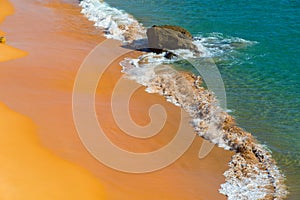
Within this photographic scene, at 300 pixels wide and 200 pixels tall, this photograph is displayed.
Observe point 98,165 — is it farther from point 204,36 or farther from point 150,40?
point 204,36

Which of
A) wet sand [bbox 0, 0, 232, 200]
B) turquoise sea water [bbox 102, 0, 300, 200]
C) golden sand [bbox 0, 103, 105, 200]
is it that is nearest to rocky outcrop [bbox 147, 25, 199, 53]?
wet sand [bbox 0, 0, 232, 200]

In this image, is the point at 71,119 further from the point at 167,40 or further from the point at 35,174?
the point at 167,40

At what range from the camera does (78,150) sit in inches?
506

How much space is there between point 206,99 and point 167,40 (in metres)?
5.89

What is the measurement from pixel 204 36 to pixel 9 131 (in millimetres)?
14279

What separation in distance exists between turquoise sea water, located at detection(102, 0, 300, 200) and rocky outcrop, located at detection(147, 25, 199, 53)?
1743 mm

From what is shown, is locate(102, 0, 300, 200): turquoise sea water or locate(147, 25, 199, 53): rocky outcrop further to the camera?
locate(147, 25, 199, 53): rocky outcrop

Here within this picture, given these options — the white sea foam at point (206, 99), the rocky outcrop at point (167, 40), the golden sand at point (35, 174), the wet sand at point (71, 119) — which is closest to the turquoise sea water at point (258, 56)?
the white sea foam at point (206, 99)

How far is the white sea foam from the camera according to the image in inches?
492

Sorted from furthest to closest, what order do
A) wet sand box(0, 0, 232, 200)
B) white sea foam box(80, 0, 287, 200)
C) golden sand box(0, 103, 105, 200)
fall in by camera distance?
1. white sea foam box(80, 0, 287, 200)
2. wet sand box(0, 0, 232, 200)
3. golden sand box(0, 103, 105, 200)

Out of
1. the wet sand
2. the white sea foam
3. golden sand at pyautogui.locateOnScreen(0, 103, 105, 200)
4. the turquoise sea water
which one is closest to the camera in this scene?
golden sand at pyautogui.locateOnScreen(0, 103, 105, 200)

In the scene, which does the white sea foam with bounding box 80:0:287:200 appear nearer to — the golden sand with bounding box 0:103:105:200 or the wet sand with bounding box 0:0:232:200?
the wet sand with bounding box 0:0:232:200

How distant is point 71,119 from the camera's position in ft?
47.0

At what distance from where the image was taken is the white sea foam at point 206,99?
492 inches
